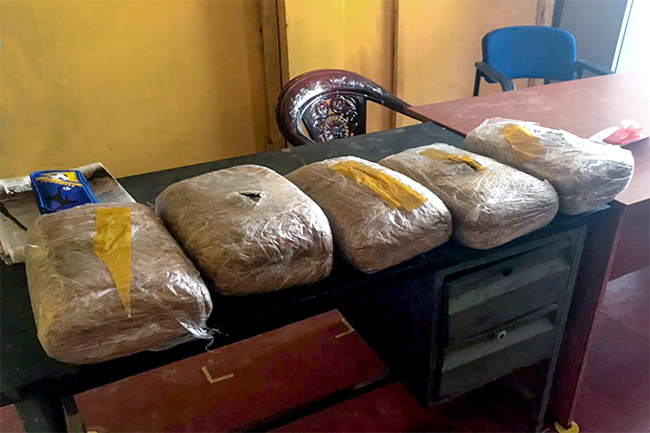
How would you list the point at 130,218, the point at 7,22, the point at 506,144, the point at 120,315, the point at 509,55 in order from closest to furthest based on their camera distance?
the point at 120,315 < the point at 130,218 < the point at 506,144 < the point at 7,22 < the point at 509,55

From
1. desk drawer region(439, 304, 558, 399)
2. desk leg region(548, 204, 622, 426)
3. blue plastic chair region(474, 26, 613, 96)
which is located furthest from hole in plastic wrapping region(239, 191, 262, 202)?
blue plastic chair region(474, 26, 613, 96)

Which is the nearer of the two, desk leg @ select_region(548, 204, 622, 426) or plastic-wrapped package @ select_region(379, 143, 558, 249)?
plastic-wrapped package @ select_region(379, 143, 558, 249)

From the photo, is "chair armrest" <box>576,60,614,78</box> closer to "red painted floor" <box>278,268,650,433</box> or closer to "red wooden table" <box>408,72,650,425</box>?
"red wooden table" <box>408,72,650,425</box>

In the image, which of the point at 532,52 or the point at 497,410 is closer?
the point at 497,410

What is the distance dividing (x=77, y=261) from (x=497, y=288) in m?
0.81

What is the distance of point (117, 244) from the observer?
781 millimetres

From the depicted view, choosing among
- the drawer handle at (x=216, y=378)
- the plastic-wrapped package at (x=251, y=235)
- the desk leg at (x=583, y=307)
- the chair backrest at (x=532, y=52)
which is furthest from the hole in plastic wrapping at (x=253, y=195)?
the chair backrest at (x=532, y=52)

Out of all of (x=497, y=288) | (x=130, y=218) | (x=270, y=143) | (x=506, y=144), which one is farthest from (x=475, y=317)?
(x=270, y=143)

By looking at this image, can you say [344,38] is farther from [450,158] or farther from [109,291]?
[109,291]

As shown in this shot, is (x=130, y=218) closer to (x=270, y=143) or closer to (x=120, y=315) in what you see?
(x=120, y=315)

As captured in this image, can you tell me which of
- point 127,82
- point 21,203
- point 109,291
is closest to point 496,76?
point 127,82

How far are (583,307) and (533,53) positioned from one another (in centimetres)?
183

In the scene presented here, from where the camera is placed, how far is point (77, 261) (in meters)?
0.74

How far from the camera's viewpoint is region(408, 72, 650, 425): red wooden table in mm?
1201
